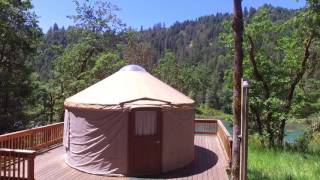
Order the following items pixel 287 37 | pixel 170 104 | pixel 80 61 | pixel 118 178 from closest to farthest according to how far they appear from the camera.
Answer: pixel 118 178 → pixel 170 104 → pixel 287 37 → pixel 80 61

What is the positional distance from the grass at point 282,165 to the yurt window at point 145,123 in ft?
7.81

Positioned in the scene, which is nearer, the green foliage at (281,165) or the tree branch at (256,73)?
the green foliage at (281,165)

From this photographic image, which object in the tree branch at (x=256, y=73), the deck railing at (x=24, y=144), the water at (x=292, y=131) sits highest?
the tree branch at (x=256, y=73)

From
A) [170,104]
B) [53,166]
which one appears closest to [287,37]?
[170,104]

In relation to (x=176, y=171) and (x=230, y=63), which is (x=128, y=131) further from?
(x=230, y=63)

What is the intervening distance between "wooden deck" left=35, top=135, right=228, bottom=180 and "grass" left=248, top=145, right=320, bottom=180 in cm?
77

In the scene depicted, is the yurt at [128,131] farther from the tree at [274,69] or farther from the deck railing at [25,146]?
the tree at [274,69]

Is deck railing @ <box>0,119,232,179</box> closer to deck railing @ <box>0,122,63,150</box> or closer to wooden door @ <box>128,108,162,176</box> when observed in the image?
deck railing @ <box>0,122,63,150</box>

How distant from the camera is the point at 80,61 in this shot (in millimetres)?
20859

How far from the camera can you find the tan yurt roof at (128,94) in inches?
347

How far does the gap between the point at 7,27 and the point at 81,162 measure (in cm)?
929

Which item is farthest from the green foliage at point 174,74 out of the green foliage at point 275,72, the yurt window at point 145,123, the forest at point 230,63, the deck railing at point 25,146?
the yurt window at point 145,123

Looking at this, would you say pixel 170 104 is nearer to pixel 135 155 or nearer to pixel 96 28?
pixel 135 155

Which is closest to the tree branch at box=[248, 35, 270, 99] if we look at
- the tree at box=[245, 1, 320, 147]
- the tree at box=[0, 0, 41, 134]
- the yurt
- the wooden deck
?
the tree at box=[245, 1, 320, 147]
